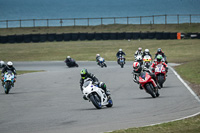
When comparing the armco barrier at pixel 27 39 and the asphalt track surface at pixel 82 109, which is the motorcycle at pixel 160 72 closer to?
the asphalt track surface at pixel 82 109

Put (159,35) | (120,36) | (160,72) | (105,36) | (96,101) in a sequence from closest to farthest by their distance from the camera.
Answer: (96,101) < (160,72) < (159,35) < (120,36) < (105,36)

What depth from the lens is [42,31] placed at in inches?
2717

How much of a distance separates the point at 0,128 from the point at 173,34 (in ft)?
157

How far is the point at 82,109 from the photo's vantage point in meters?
14.1

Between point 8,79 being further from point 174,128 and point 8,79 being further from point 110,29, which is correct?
point 110,29

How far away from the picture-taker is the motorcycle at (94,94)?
13.4 m

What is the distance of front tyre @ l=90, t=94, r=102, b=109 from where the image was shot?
13.5 metres

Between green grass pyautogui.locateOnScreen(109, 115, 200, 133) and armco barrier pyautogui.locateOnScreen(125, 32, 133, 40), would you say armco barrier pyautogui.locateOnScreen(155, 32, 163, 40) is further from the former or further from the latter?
green grass pyautogui.locateOnScreen(109, 115, 200, 133)

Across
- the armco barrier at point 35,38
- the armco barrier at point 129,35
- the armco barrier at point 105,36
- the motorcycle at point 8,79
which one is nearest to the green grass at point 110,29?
the armco barrier at point 129,35

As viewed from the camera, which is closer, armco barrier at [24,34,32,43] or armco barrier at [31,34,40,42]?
armco barrier at [24,34,32,43]

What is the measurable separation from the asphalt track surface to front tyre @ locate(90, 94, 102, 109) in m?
0.18

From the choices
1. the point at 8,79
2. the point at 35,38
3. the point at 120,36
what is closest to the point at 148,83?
the point at 8,79

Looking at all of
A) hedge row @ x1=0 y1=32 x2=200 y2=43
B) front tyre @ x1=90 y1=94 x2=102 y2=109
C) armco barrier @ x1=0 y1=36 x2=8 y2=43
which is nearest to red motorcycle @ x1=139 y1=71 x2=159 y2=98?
front tyre @ x1=90 y1=94 x2=102 y2=109

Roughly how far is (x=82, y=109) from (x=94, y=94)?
0.85 m
